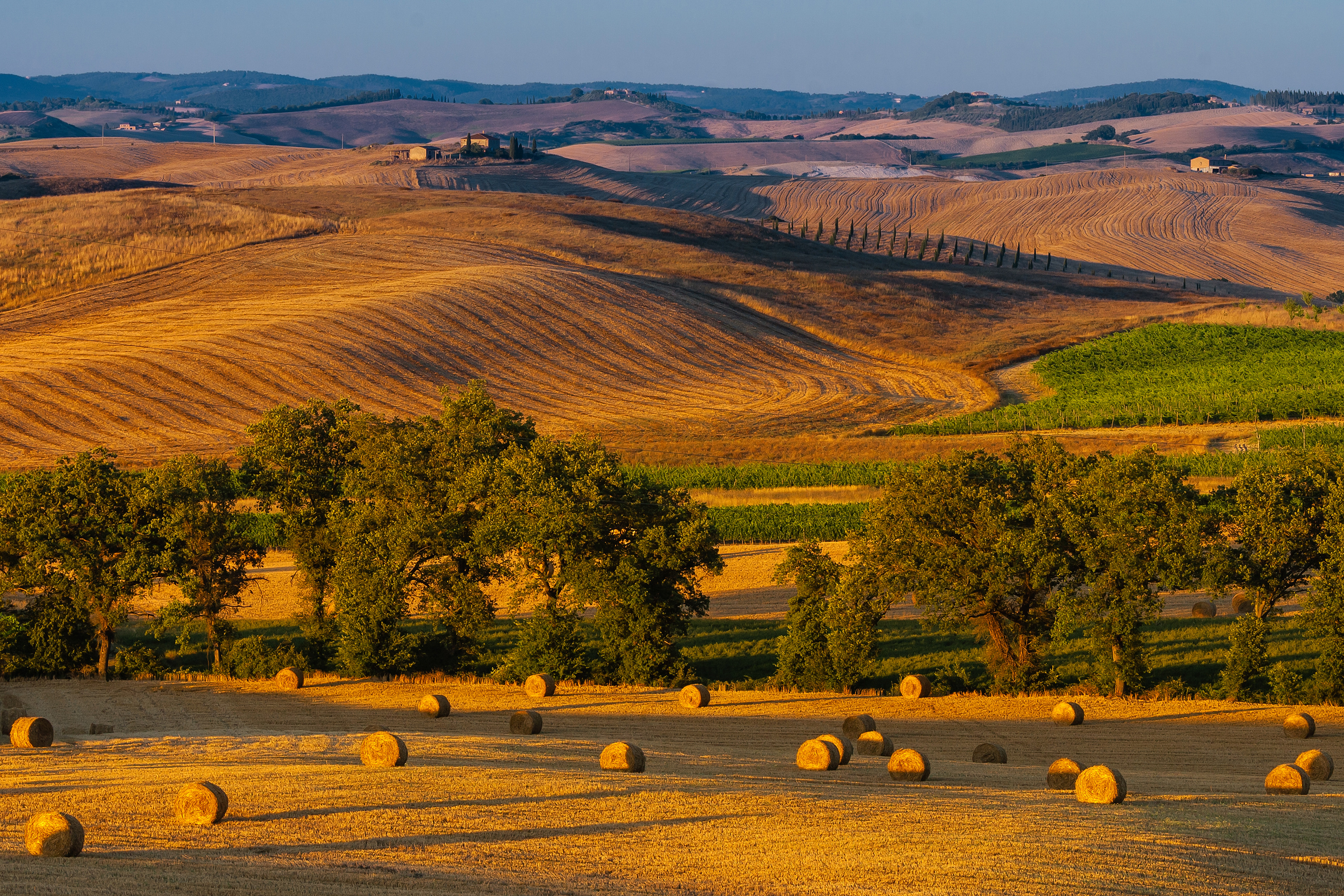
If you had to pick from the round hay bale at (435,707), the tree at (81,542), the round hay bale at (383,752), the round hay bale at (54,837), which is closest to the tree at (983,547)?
the round hay bale at (435,707)

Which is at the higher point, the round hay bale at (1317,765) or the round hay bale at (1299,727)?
the round hay bale at (1317,765)

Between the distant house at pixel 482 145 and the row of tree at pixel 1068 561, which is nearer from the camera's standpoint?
the row of tree at pixel 1068 561

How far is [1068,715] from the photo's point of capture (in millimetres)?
31969

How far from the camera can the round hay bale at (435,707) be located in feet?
108

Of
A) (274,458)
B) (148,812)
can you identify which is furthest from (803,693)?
(148,812)

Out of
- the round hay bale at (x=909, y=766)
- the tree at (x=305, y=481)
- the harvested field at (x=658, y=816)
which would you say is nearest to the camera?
the harvested field at (x=658, y=816)

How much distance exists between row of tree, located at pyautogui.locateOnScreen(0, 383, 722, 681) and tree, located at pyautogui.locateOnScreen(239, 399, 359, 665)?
0.20ft

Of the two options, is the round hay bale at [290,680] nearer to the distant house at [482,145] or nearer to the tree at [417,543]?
the tree at [417,543]

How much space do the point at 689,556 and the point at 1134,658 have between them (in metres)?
12.4

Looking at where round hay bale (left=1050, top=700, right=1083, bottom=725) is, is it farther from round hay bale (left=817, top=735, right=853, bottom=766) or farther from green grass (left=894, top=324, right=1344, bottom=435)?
green grass (left=894, top=324, right=1344, bottom=435)

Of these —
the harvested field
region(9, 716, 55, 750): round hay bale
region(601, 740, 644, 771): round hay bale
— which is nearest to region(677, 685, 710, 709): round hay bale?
the harvested field

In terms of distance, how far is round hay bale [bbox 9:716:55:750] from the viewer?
85.0 ft

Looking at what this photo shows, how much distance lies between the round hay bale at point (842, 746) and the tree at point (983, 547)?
1149 cm

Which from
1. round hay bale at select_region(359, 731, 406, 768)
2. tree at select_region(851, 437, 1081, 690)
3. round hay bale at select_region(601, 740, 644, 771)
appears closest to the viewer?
round hay bale at select_region(359, 731, 406, 768)
